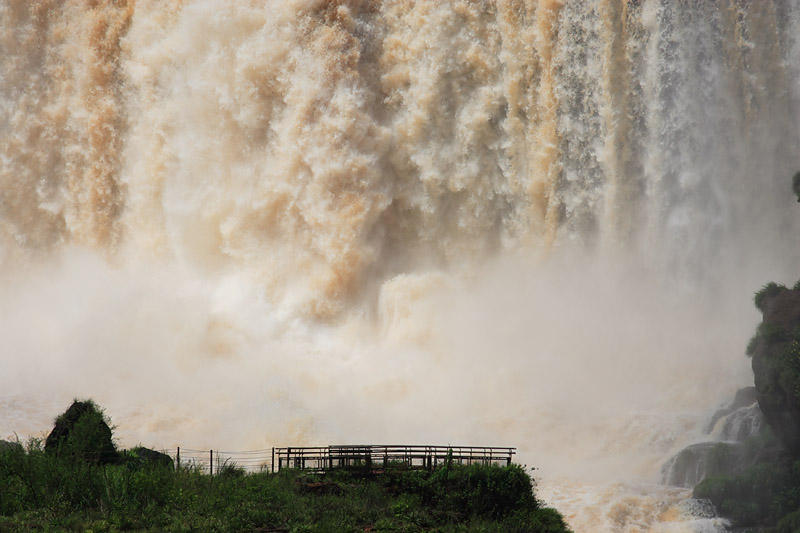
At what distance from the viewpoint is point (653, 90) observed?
91.0 ft

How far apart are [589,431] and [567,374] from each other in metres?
3.04

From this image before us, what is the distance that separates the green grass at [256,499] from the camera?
12867 mm

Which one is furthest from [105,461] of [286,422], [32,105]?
[32,105]

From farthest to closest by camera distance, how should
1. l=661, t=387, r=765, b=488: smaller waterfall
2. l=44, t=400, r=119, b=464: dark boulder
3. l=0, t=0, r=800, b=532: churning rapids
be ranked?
l=0, t=0, r=800, b=532: churning rapids < l=661, t=387, r=765, b=488: smaller waterfall < l=44, t=400, r=119, b=464: dark boulder

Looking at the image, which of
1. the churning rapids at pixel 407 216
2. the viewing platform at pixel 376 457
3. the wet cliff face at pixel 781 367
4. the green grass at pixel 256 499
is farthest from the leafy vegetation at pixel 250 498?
the wet cliff face at pixel 781 367

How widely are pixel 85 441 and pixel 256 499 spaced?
3586 millimetres

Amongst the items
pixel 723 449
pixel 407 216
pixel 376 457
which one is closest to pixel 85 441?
pixel 376 457

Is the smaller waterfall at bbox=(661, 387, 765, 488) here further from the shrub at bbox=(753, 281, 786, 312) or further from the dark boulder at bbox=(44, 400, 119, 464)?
the dark boulder at bbox=(44, 400, 119, 464)

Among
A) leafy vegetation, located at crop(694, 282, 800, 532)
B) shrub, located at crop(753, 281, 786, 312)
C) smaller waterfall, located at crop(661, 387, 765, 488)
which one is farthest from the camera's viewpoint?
shrub, located at crop(753, 281, 786, 312)

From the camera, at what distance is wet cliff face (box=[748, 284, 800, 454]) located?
19.7 metres

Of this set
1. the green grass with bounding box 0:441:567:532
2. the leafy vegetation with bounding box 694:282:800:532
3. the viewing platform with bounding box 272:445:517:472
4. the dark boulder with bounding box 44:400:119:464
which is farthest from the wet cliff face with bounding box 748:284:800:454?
the dark boulder with bounding box 44:400:119:464

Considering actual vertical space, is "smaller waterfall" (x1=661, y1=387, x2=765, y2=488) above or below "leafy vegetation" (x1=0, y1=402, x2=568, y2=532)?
above

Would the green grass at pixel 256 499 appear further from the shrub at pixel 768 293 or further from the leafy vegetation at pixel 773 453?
the shrub at pixel 768 293

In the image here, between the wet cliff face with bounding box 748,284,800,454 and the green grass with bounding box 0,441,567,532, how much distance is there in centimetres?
659
